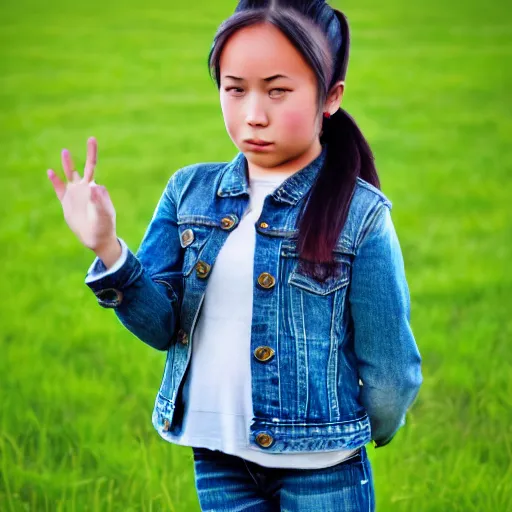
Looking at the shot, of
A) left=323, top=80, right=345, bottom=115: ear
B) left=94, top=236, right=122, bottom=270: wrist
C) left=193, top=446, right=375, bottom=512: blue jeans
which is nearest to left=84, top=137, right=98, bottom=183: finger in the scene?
left=94, top=236, right=122, bottom=270: wrist

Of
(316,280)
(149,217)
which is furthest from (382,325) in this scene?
(149,217)

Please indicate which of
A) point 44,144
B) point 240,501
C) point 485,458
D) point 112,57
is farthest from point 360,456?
point 112,57

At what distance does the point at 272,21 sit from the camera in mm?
2479

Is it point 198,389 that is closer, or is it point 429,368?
point 198,389

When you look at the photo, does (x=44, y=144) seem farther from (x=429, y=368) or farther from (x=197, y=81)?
(x=429, y=368)

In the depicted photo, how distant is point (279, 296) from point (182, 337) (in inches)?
10.2

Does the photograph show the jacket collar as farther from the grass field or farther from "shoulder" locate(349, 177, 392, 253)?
the grass field

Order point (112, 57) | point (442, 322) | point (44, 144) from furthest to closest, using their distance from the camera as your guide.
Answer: point (112, 57)
point (44, 144)
point (442, 322)

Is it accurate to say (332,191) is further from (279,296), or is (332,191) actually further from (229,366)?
(229,366)

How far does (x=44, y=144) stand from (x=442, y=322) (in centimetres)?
500

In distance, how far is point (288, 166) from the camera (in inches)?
103

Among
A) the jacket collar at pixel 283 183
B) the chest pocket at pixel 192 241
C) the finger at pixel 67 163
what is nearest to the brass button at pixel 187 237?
the chest pocket at pixel 192 241

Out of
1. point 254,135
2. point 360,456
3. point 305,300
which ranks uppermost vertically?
point 254,135

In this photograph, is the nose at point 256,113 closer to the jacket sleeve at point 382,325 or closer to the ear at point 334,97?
the ear at point 334,97
